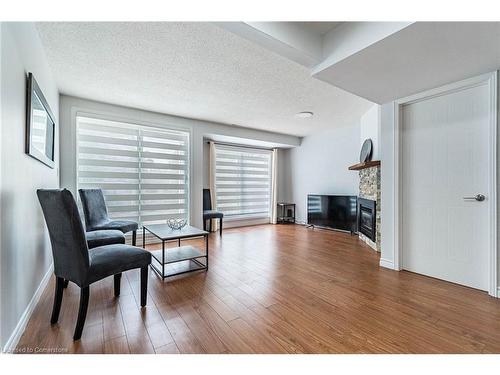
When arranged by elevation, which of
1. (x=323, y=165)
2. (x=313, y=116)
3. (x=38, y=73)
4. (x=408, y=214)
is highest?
(x=313, y=116)

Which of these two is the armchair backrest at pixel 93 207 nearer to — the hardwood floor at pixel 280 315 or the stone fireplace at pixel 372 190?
the hardwood floor at pixel 280 315

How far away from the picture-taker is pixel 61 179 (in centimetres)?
346

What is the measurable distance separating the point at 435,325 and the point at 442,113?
211cm

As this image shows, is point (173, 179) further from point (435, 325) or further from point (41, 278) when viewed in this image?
point (435, 325)

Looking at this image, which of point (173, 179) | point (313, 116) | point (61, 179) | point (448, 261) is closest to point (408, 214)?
point (448, 261)

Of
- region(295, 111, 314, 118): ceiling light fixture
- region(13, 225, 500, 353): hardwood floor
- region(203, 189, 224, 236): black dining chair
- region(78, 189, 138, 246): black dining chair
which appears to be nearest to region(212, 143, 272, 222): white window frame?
region(203, 189, 224, 236): black dining chair

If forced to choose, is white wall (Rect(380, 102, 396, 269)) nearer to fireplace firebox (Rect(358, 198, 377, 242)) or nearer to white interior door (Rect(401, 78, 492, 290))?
white interior door (Rect(401, 78, 492, 290))

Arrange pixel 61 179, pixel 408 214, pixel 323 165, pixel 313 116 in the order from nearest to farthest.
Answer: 1. pixel 408 214
2. pixel 61 179
3. pixel 313 116
4. pixel 323 165

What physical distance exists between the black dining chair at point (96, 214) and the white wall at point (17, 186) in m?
1.02

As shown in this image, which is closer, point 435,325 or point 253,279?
point 435,325

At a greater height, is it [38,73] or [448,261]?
[38,73]

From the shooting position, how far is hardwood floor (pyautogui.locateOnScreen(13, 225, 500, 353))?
1.44 m

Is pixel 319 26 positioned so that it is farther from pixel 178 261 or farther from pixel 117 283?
pixel 117 283

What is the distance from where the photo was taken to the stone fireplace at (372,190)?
356 cm
